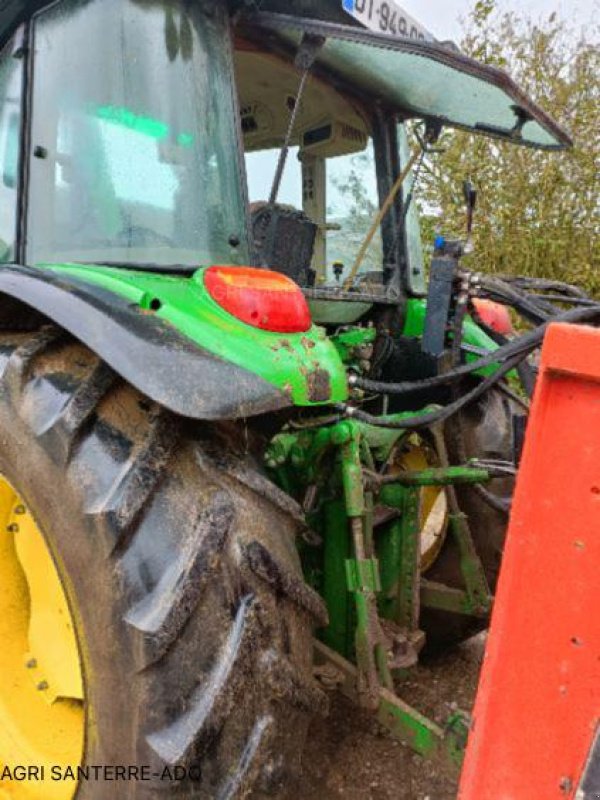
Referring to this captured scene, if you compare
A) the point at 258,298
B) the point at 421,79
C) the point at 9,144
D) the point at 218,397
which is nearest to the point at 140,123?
the point at 9,144

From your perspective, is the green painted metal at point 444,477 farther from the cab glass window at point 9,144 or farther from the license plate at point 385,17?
the cab glass window at point 9,144

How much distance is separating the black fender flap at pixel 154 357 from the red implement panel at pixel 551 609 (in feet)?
1.68

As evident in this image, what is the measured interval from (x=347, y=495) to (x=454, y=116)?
1574 millimetres

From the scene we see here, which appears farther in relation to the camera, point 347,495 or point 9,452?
point 347,495

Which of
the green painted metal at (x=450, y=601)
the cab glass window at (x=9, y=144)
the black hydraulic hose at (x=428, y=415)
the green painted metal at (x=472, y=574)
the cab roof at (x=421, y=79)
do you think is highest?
the cab roof at (x=421, y=79)

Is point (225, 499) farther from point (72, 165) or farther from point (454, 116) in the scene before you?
point (454, 116)

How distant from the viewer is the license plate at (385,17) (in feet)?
5.52

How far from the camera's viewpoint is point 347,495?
173 cm

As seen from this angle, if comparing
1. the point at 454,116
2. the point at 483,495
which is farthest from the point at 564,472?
the point at 454,116

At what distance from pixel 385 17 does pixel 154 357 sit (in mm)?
1213

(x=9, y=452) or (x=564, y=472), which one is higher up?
(x=564, y=472)

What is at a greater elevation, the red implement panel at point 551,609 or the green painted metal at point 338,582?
the red implement panel at point 551,609

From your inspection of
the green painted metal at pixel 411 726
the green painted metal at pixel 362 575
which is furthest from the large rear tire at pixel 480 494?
the green painted metal at pixel 411 726

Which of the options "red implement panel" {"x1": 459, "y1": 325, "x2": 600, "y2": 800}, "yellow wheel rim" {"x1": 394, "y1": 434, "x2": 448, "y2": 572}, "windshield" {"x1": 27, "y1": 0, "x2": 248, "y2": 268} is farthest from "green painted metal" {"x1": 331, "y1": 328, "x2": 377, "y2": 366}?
"red implement panel" {"x1": 459, "y1": 325, "x2": 600, "y2": 800}
